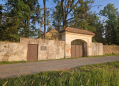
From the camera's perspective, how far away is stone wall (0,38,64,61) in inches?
316

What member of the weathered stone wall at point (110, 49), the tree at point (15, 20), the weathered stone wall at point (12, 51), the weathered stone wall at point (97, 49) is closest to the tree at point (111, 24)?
the weathered stone wall at point (110, 49)

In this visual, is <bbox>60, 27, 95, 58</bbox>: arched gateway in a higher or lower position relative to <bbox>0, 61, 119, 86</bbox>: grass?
higher

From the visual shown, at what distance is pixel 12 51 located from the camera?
8297 millimetres

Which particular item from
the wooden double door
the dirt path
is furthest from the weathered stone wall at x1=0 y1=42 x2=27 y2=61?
the wooden double door

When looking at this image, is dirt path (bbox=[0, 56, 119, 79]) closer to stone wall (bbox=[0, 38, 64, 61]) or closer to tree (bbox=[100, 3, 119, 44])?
stone wall (bbox=[0, 38, 64, 61])

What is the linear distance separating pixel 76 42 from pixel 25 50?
9109mm

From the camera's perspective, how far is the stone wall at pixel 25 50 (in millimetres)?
8023

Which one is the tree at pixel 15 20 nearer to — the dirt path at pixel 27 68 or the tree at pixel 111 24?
the dirt path at pixel 27 68

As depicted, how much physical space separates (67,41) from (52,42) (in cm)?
222

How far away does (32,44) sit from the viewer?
951cm

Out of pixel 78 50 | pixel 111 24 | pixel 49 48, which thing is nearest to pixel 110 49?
pixel 78 50

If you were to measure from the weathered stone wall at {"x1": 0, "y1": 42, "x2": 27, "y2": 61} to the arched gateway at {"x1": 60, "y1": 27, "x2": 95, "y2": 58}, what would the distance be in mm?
5258

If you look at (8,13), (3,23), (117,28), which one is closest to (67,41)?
(3,23)

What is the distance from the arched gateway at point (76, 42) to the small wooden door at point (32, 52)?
12.8 ft
